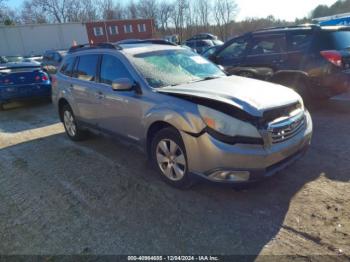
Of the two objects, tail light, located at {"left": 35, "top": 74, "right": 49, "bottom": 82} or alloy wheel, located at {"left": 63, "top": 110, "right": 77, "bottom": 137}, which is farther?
tail light, located at {"left": 35, "top": 74, "right": 49, "bottom": 82}

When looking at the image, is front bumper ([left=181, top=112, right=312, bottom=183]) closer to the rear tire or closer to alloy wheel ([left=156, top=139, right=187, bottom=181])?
alloy wheel ([left=156, top=139, right=187, bottom=181])

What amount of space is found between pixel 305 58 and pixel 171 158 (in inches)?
159

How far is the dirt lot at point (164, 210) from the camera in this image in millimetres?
2621

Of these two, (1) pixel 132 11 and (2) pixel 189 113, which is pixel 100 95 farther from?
(1) pixel 132 11

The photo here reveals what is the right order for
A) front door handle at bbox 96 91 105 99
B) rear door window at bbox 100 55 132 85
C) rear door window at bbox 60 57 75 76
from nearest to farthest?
rear door window at bbox 100 55 132 85, front door handle at bbox 96 91 105 99, rear door window at bbox 60 57 75 76

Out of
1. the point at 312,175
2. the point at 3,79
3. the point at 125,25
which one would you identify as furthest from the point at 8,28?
the point at 312,175

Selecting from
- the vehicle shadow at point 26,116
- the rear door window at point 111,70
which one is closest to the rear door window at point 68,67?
the rear door window at point 111,70

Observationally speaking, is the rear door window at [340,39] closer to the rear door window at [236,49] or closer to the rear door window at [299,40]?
the rear door window at [299,40]

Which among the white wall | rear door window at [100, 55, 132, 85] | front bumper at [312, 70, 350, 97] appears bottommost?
front bumper at [312, 70, 350, 97]

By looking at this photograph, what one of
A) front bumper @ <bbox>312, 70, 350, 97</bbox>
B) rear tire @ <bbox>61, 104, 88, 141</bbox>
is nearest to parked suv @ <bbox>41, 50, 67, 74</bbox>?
rear tire @ <bbox>61, 104, 88, 141</bbox>

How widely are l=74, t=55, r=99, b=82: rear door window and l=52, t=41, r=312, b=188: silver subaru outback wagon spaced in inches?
0.7

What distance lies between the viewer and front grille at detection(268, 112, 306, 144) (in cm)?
301

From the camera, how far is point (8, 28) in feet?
126

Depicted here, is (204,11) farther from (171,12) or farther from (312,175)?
(312,175)
